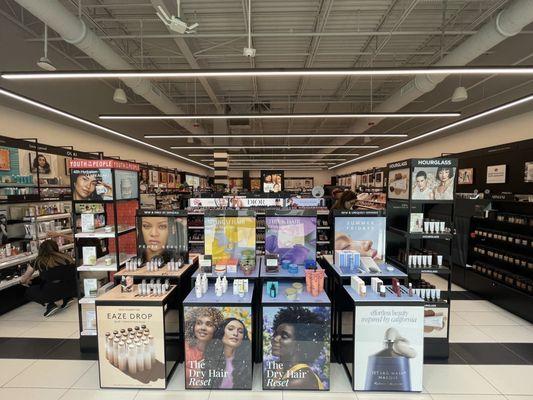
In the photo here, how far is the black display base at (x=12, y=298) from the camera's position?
4711 millimetres

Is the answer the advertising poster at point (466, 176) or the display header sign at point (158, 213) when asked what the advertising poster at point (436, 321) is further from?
the advertising poster at point (466, 176)

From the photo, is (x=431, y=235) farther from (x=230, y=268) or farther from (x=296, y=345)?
(x=230, y=268)

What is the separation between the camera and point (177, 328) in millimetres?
3283

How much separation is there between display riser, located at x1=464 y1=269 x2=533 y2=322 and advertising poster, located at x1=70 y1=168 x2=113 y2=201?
642 centimetres

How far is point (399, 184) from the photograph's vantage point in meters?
3.81

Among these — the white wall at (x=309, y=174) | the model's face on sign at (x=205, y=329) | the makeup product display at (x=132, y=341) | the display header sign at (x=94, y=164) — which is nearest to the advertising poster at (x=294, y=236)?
the model's face on sign at (x=205, y=329)

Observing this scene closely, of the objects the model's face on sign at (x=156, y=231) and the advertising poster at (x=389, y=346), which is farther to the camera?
the model's face on sign at (x=156, y=231)

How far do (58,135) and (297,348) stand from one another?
31.8ft

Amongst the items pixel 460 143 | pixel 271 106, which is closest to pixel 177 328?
pixel 271 106

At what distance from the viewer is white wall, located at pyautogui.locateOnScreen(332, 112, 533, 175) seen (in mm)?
8109

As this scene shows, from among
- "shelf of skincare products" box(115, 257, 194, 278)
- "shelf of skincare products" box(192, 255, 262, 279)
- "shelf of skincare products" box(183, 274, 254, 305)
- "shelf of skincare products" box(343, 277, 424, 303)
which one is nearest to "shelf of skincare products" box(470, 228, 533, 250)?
"shelf of skincare products" box(343, 277, 424, 303)

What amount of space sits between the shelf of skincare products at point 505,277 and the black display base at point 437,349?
226cm

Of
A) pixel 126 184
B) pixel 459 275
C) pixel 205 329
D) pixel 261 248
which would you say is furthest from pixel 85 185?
pixel 459 275

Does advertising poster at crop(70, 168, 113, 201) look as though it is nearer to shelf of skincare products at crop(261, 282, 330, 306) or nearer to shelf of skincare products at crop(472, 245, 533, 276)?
shelf of skincare products at crop(261, 282, 330, 306)
